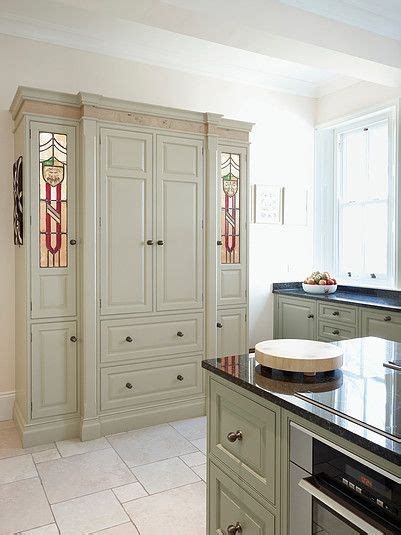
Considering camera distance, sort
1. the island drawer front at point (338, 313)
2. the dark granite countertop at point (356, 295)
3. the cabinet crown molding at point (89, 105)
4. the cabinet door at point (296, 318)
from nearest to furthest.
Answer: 1. the cabinet crown molding at point (89, 105)
2. the dark granite countertop at point (356, 295)
3. the island drawer front at point (338, 313)
4. the cabinet door at point (296, 318)

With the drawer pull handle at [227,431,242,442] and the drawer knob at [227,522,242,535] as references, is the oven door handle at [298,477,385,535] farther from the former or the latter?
the drawer knob at [227,522,242,535]

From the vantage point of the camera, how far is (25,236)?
298 centimetres

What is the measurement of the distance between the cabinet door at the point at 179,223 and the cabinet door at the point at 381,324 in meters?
1.34

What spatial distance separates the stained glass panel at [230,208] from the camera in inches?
144

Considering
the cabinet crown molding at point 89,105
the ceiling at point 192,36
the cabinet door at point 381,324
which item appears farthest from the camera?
the cabinet door at point 381,324

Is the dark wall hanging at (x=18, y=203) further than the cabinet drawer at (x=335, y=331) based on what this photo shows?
No

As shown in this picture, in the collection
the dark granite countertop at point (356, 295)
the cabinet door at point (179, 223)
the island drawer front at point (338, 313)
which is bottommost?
the island drawer front at point (338, 313)

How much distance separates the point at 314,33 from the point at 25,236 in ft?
8.00

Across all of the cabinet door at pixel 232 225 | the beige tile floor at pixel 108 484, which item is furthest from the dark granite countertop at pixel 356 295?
the beige tile floor at pixel 108 484

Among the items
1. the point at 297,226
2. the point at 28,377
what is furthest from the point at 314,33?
the point at 28,377

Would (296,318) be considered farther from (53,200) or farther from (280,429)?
(280,429)

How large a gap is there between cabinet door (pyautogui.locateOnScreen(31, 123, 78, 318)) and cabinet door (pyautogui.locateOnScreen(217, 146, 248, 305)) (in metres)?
1.18

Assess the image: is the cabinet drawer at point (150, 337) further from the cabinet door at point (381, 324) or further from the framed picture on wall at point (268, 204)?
the framed picture on wall at point (268, 204)

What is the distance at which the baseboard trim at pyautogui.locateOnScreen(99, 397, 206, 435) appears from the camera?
3.20 meters
